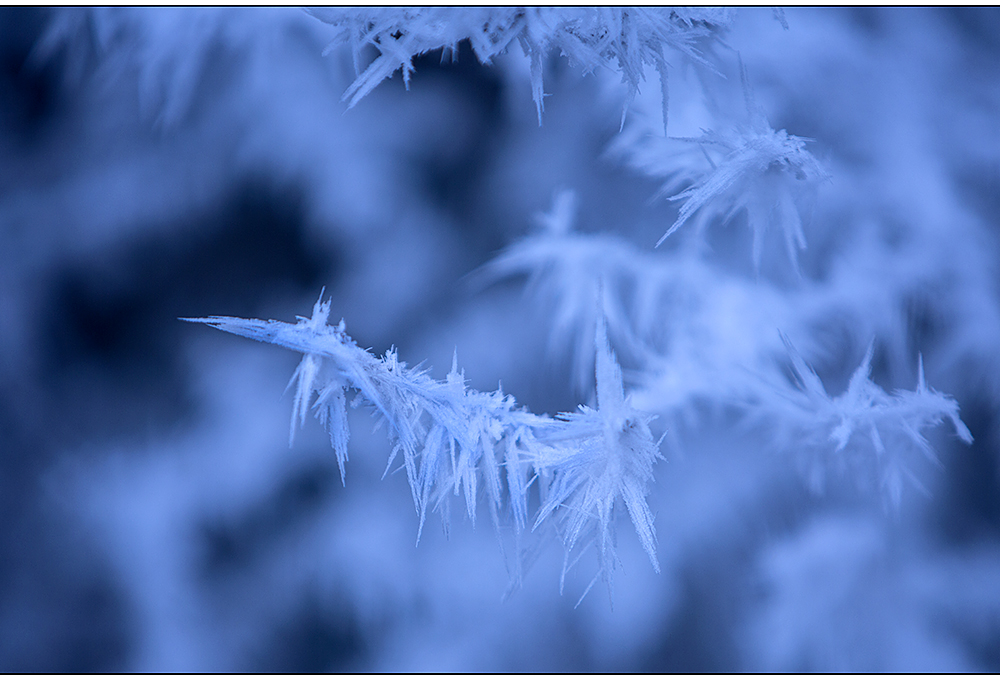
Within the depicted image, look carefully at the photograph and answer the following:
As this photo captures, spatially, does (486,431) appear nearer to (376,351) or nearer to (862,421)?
(376,351)

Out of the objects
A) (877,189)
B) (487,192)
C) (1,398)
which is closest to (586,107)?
(487,192)

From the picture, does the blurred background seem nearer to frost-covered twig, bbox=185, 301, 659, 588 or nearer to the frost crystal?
the frost crystal

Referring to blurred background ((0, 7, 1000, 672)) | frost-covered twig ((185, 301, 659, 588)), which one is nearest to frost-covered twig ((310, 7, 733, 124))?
blurred background ((0, 7, 1000, 672))

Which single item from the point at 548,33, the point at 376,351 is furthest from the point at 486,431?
the point at 548,33

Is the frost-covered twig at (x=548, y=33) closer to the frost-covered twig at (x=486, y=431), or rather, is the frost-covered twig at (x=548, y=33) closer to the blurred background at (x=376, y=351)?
the blurred background at (x=376, y=351)

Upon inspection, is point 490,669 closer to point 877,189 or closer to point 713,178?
point 713,178

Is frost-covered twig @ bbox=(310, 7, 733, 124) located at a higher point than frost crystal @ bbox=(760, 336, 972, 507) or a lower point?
higher
